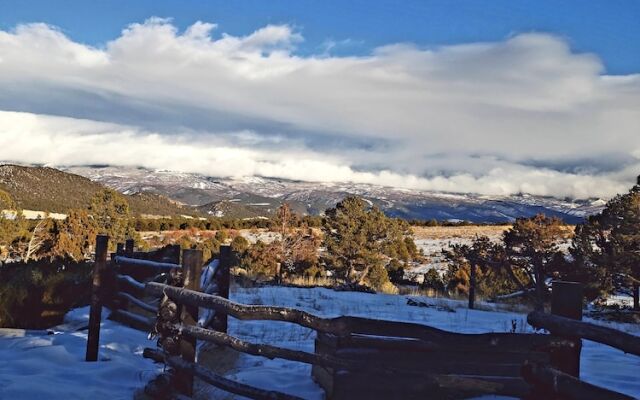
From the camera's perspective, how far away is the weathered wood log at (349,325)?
4.59m

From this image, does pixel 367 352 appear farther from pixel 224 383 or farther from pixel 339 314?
pixel 339 314

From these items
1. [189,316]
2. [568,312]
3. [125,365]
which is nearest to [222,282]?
[125,365]

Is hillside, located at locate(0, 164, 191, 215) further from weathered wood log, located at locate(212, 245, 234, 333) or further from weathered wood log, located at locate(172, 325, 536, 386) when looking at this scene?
weathered wood log, located at locate(172, 325, 536, 386)

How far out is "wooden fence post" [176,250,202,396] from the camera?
5.40m

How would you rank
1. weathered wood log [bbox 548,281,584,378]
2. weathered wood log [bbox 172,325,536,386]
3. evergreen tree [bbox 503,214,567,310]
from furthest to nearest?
evergreen tree [bbox 503,214,567,310] → weathered wood log [bbox 172,325,536,386] → weathered wood log [bbox 548,281,584,378]

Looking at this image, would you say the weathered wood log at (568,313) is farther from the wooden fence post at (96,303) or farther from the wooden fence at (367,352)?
the wooden fence post at (96,303)

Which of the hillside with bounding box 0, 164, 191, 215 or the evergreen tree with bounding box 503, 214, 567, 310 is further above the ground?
the hillside with bounding box 0, 164, 191, 215

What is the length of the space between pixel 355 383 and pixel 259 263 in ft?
80.8

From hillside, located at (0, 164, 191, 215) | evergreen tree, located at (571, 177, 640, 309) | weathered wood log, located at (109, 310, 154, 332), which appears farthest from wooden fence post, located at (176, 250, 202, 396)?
hillside, located at (0, 164, 191, 215)

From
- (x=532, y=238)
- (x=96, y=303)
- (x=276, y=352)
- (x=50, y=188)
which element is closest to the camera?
(x=276, y=352)

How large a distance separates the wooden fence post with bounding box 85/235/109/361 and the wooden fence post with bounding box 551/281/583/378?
5409mm

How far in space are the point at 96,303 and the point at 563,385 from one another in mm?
5840

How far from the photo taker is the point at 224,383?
16.4 ft

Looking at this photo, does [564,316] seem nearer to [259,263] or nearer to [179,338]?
[179,338]
